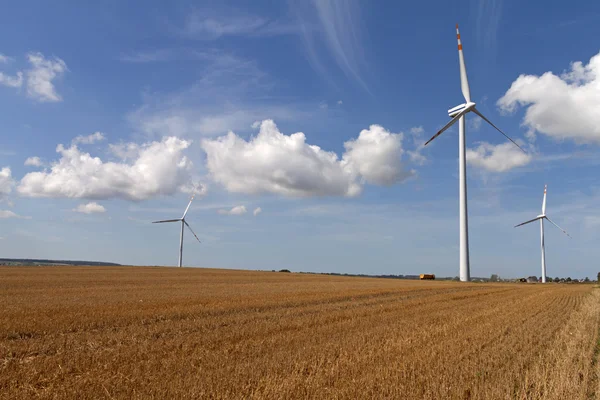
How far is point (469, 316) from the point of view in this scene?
74.8 feet

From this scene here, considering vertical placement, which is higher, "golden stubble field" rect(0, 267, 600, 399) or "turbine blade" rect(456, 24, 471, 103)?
"turbine blade" rect(456, 24, 471, 103)

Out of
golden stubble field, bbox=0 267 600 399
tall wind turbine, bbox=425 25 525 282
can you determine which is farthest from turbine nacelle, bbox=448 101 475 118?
golden stubble field, bbox=0 267 600 399

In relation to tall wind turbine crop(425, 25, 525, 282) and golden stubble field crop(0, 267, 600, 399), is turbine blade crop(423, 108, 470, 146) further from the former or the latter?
golden stubble field crop(0, 267, 600, 399)

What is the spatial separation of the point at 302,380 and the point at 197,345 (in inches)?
209

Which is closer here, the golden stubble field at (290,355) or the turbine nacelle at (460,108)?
the golden stubble field at (290,355)

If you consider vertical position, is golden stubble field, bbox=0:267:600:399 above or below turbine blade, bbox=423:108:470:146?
below

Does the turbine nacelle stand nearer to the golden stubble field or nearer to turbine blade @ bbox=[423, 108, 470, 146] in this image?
turbine blade @ bbox=[423, 108, 470, 146]

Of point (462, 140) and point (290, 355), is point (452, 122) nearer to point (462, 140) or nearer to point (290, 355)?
point (462, 140)

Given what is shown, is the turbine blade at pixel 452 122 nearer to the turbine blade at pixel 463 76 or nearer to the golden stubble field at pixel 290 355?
the turbine blade at pixel 463 76

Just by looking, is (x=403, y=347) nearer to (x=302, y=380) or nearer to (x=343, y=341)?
(x=343, y=341)

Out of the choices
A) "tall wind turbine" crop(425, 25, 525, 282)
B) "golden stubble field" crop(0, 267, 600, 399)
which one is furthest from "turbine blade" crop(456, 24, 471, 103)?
"golden stubble field" crop(0, 267, 600, 399)

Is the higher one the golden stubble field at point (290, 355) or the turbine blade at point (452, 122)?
the turbine blade at point (452, 122)

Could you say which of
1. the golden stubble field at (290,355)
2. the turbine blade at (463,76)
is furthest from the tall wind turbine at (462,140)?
the golden stubble field at (290,355)

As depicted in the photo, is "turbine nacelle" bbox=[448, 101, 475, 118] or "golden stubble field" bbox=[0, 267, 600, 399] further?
"turbine nacelle" bbox=[448, 101, 475, 118]
